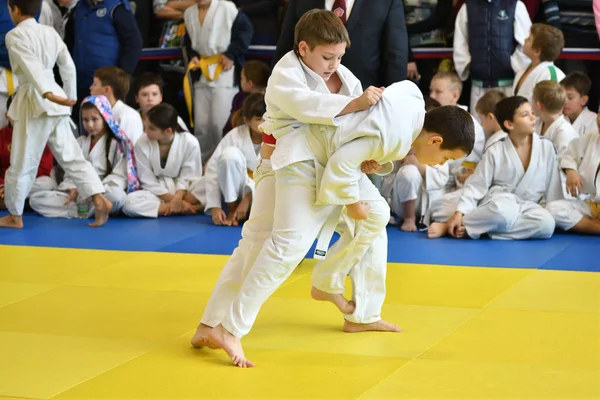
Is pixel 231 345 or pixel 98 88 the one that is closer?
pixel 231 345

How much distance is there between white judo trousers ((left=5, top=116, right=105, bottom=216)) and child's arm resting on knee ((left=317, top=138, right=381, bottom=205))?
3.91 metres

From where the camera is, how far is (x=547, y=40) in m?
7.83

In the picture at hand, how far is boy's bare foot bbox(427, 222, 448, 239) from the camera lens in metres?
6.83

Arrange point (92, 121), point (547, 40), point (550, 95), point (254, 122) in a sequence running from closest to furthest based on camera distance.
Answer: point (550, 95) < point (254, 122) < point (547, 40) < point (92, 121)

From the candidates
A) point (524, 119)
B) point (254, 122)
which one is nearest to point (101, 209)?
point (254, 122)

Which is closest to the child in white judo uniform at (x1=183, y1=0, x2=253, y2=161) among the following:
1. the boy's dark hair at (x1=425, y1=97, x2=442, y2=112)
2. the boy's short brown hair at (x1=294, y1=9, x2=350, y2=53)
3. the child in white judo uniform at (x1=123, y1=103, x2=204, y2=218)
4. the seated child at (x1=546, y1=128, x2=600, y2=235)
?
the child in white judo uniform at (x1=123, y1=103, x2=204, y2=218)

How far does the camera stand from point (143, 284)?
540cm

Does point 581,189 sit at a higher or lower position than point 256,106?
lower

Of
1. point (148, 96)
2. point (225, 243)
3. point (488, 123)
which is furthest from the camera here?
point (148, 96)

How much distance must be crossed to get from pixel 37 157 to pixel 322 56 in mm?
3927

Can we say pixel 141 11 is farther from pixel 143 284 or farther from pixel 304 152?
pixel 304 152

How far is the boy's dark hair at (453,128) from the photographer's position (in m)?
3.94

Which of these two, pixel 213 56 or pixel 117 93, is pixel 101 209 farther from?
pixel 213 56

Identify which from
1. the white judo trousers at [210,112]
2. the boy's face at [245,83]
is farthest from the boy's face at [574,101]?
the white judo trousers at [210,112]
